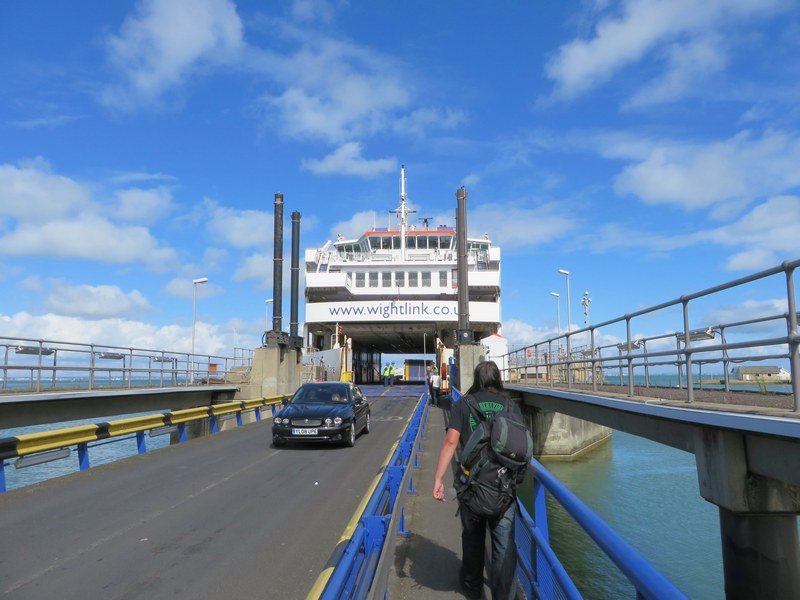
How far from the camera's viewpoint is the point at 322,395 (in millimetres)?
14172

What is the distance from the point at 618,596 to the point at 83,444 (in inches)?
342

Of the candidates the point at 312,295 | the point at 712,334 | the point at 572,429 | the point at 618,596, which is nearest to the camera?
the point at 712,334

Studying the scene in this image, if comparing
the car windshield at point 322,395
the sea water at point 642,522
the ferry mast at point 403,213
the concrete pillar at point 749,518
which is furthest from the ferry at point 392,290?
the concrete pillar at point 749,518

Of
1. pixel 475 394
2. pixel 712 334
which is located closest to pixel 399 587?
pixel 475 394

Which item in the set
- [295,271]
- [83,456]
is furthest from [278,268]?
[83,456]

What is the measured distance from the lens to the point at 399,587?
4.69 m

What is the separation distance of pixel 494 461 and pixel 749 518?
3383mm

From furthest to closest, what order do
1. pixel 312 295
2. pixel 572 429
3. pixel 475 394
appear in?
pixel 312 295 → pixel 572 429 → pixel 475 394

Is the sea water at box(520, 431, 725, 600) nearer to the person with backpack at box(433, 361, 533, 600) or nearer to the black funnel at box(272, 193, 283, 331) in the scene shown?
the person with backpack at box(433, 361, 533, 600)

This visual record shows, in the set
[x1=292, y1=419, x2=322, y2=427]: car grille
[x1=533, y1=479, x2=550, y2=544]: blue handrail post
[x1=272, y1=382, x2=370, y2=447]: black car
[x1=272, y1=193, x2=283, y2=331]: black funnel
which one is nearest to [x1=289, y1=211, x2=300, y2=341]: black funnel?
[x1=272, y1=193, x2=283, y2=331]: black funnel

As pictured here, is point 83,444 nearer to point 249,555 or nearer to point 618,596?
point 249,555

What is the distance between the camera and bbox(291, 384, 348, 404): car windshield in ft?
45.6

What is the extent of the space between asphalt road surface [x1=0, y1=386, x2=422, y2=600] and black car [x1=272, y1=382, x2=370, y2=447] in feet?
3.37

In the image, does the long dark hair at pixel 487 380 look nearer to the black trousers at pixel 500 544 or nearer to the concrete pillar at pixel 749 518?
the black trousers at pixel 500 544
